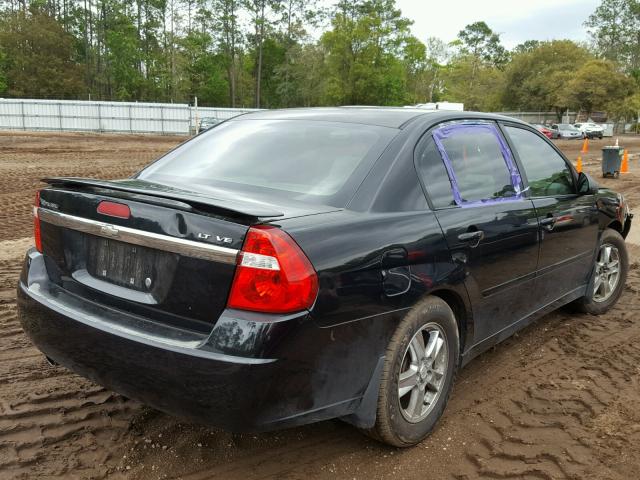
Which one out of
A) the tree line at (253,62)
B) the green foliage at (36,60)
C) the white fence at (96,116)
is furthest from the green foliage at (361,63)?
the green foliage at (36,60)

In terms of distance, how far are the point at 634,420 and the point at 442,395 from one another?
3.78 feet

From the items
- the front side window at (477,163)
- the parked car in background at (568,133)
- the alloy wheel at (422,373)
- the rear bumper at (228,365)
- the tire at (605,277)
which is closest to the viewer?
the rear bumper at (228,365)

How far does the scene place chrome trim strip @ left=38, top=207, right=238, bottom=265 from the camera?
2.27m

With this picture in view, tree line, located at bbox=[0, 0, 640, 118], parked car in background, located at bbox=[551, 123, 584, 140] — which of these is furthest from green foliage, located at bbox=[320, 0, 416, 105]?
parked car in background, located at bbox=[551, 123, 584, 140]

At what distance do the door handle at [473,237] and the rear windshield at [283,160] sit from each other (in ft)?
2.06

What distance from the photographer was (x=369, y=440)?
2.97 m

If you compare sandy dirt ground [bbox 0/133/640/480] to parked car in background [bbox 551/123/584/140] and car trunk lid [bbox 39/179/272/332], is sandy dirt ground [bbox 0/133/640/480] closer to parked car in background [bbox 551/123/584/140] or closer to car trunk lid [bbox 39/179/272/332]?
car trunk lid [bbox 39/179/272/332]

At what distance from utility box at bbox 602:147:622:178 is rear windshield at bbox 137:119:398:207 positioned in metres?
15.1

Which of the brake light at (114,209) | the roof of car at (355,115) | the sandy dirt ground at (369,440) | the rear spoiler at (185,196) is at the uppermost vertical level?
the roof of car at (355,115)

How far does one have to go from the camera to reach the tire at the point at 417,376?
8.71 ft

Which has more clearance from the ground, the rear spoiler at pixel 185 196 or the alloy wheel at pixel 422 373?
the rear spoiler at pixel 185 196

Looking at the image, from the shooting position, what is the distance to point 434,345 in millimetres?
2939

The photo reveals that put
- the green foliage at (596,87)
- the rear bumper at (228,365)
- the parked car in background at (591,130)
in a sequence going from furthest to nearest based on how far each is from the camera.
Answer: the green foliage at (596,87), the parked car in background at (591,130), the rear bumper at (228,365)

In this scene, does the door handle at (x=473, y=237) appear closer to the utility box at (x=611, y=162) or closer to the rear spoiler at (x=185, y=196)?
the rear spoiler at (x=185, y=196)
